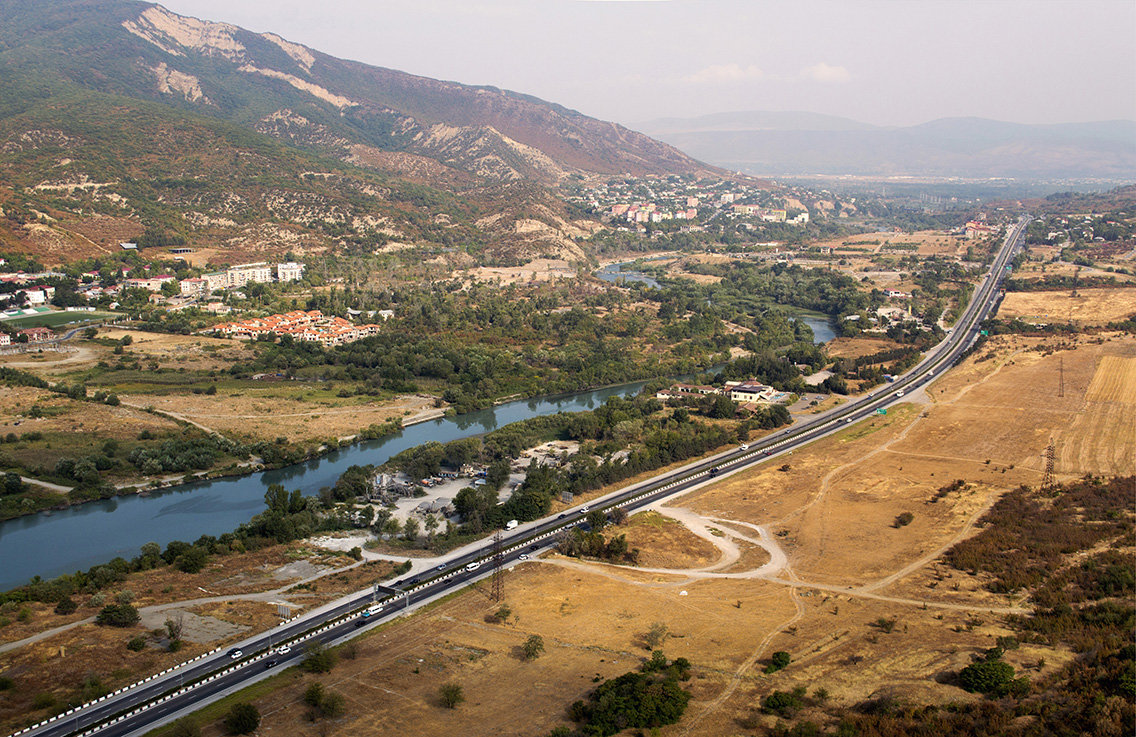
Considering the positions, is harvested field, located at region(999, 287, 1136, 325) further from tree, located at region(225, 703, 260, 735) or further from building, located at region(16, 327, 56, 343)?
building, located at region(16, 327, 56, 343)

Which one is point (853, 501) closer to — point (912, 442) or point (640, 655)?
point (912, 442)

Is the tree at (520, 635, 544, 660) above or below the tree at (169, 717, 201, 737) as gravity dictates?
below

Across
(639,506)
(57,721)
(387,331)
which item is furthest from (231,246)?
(57,721)

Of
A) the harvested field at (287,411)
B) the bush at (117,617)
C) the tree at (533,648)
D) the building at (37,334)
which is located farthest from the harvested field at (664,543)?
the building at (37,334)

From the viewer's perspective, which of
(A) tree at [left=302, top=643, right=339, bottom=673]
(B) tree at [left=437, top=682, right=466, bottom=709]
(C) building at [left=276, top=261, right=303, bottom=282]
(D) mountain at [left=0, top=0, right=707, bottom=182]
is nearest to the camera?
(B) tree at [left=437, top=682, right=466, bottom=709]

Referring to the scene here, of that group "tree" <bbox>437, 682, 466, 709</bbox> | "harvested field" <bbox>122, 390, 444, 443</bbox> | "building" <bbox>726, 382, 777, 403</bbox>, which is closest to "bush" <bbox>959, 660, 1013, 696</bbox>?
"tree" <bbox>437, 682, 466, 709</bbox>

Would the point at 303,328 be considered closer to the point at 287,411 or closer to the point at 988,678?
the point at 287,411

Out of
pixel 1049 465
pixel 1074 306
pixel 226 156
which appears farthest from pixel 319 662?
pixel 226 156
